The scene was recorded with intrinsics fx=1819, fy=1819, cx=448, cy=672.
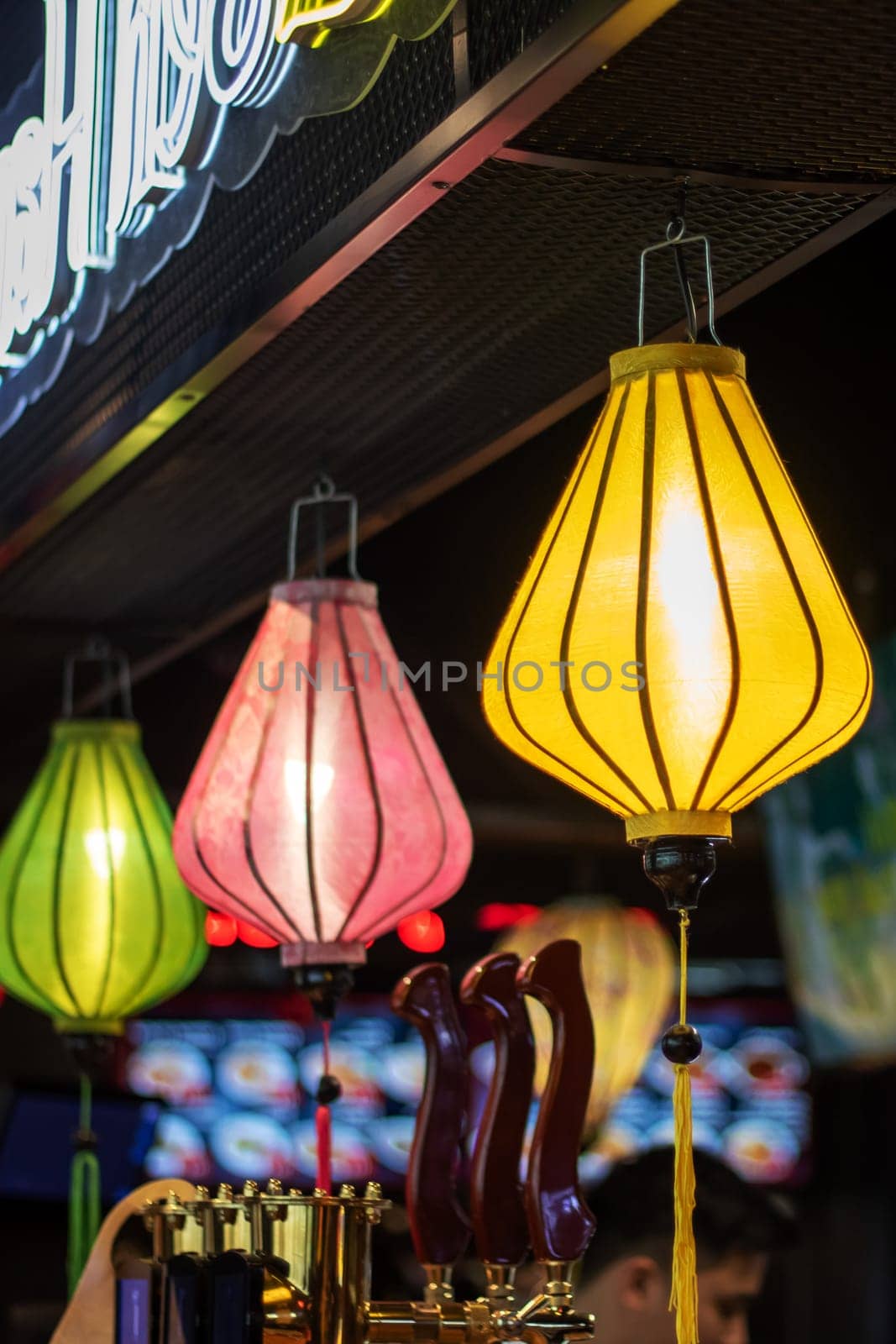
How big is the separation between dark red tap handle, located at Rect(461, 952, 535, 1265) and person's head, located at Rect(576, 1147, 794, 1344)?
3.70 ft

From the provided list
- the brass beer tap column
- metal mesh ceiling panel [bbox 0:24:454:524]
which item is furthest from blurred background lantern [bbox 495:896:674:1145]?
the brass beer tap column

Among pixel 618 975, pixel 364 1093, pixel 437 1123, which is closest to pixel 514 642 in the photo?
pixel 437 1123

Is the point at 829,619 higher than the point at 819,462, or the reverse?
the point at 819,462

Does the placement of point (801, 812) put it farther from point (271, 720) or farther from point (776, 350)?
point (271, 720)

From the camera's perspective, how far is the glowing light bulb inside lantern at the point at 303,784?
7.50 feet

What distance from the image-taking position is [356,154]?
1923 millimetres

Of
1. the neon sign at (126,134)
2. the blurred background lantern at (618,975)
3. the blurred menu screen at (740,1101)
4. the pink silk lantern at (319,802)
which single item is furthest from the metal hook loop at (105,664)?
the blurred menu screen at (740,1101)

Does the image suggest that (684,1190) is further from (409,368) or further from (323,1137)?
(409,368)

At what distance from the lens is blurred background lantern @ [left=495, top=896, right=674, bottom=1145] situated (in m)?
5.95

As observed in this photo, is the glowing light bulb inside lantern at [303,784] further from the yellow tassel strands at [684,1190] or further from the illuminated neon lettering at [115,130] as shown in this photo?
the yellow tassel strands at [684,1190]

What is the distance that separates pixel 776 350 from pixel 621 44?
1.82 meters

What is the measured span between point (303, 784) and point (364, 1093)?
5.91 m

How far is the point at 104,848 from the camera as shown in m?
3.14

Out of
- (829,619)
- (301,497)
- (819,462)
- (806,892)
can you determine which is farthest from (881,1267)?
(829,619)
